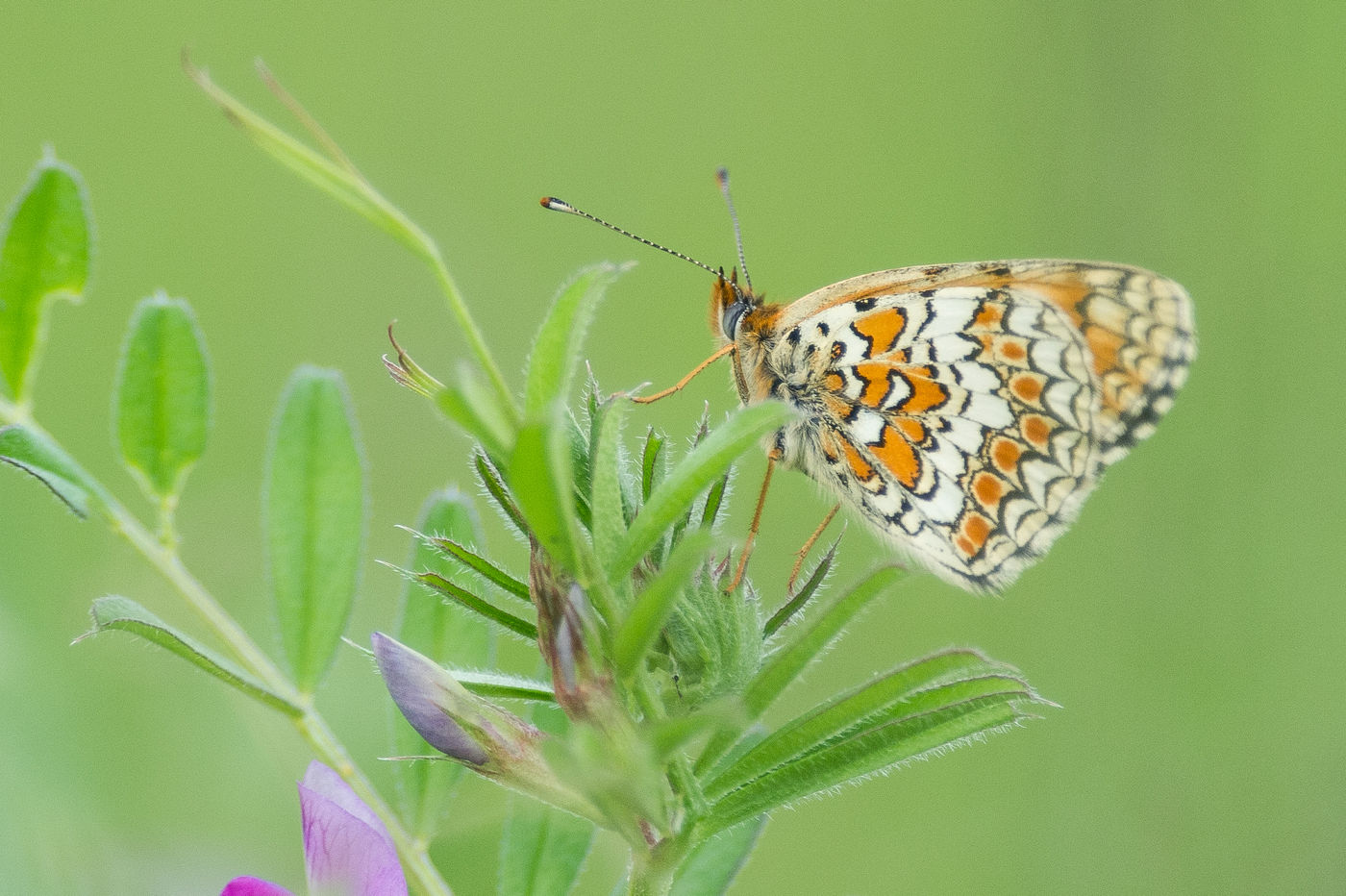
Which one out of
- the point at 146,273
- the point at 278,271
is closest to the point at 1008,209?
the point at 278,271

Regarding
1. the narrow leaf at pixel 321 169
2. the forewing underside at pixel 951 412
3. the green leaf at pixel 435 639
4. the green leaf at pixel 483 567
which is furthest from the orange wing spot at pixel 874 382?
the narrow leaf at pixel 321 169

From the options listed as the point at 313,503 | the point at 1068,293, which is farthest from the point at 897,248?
the point at 313,503

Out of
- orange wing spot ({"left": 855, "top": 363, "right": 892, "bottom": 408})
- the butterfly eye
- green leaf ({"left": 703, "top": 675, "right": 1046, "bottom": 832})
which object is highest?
the butterfly eye

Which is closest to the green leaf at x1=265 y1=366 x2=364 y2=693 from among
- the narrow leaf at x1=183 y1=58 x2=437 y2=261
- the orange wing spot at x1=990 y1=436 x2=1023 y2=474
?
the narrow leaf at x1=183 y1=58 x2=437 y2=261

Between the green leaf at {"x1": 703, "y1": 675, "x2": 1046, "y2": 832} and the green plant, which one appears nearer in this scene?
the green plant

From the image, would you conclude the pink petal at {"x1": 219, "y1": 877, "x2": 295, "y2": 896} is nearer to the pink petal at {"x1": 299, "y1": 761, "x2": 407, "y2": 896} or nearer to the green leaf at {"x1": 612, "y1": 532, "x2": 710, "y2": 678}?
the pink petal at {"x1": 299, "y1": 761, "x2": 407, "y2": 896}

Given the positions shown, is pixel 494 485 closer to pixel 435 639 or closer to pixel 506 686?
pixel 506 686

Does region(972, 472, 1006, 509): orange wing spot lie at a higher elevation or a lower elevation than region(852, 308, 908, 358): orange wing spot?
lower
